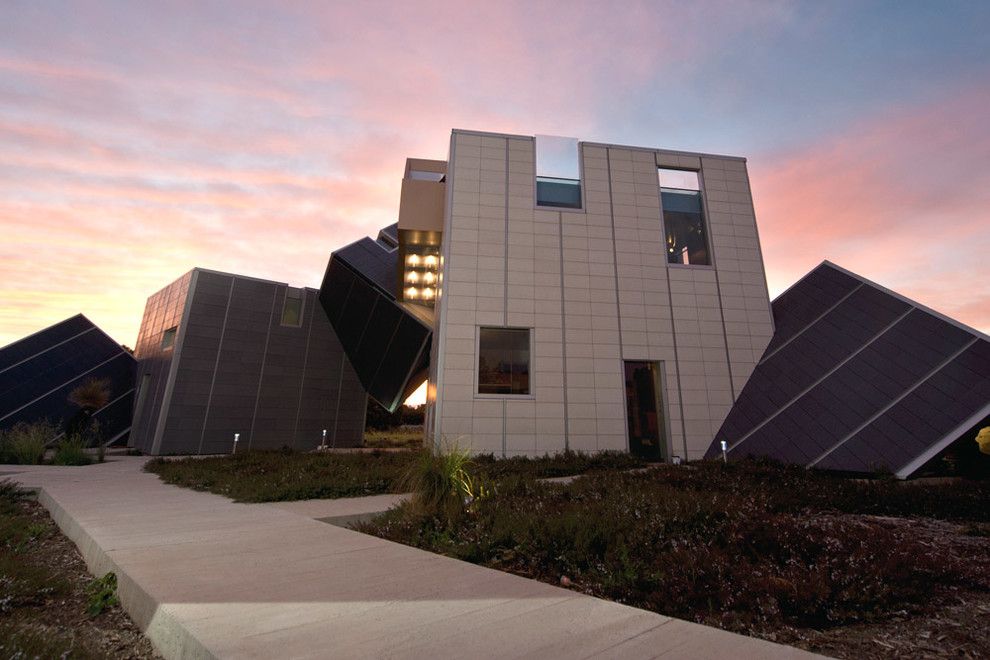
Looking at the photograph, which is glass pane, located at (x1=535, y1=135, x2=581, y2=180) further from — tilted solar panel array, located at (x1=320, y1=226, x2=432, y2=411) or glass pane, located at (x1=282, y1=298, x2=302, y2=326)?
glass pane, located at (x1=282, y1=298, x2=302, y2=326)

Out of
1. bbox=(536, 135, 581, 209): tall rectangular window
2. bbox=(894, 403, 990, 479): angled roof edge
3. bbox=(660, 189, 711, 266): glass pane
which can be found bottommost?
bbox=(894, 403, 990, 479): angled roof edge

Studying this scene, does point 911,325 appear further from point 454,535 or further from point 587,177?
point 454,535

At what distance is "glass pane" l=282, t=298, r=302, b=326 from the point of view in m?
24.3

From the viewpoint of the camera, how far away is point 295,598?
Result: 281 centimetres

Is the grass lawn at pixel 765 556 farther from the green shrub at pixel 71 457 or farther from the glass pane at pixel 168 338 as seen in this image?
the glass pane at pixel 168 338

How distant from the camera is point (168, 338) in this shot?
73.4 feet

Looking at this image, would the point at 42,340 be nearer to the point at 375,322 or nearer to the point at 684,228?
the point at 375,322

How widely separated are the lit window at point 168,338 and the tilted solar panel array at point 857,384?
25.9 meters

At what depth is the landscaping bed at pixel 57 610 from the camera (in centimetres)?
230

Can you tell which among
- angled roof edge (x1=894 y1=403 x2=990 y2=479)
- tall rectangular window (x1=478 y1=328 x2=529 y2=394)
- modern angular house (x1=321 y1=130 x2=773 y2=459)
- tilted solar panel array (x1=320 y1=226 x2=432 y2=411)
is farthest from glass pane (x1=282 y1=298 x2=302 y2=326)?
angled roof edge (x1=894 y1=403 x2=990 y2=479)

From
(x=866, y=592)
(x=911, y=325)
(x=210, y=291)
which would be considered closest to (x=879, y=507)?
(x=866, y=592)

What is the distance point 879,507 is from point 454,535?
6935 mm

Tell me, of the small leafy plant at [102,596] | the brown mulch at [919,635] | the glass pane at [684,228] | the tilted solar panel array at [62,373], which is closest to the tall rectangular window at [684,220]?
the glass pane at [684,228]

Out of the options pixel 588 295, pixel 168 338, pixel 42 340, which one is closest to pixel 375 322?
pixel 168 338
